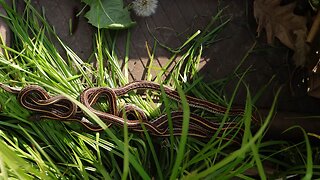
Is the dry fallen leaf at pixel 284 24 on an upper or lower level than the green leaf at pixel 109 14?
lower

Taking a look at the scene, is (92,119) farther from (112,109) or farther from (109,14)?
(109,14)

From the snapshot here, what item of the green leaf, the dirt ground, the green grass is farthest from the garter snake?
the green leaf

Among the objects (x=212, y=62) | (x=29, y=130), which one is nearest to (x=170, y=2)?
(x=212, y=62)

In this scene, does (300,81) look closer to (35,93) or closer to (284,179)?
(284,179)

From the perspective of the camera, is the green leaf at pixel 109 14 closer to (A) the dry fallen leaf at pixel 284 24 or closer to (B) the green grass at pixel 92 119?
(B) the green grass at pixel 92 119

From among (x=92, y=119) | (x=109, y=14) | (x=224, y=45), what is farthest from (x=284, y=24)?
(x=92, y=119)

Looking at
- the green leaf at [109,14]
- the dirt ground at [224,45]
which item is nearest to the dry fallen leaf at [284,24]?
the dirt ground at [224,45]
